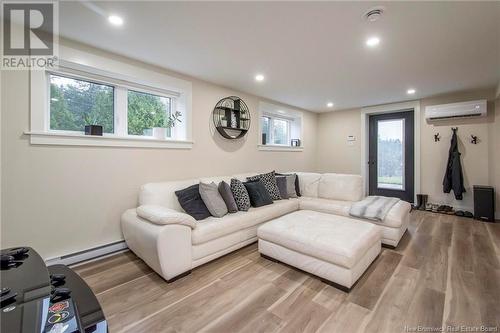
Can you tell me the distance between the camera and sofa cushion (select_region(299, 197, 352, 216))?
10.8 feet

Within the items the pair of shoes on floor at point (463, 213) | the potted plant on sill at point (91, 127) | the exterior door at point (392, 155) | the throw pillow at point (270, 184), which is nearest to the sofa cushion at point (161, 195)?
the potted plant on sill at point (91, 127)

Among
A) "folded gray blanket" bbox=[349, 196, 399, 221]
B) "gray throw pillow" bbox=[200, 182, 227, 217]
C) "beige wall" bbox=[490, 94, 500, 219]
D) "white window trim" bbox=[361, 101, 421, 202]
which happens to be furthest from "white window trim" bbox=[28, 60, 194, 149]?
"beige wall" bbox=[490, 94, 500, 219]

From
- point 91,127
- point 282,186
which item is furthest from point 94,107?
point 282,186

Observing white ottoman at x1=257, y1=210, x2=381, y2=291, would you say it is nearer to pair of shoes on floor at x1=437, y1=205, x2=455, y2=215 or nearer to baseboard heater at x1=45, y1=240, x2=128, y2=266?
baseboard heater at x1=45, y1=240, x2=128, y2=266

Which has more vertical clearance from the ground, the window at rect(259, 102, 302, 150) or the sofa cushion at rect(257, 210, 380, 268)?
the window at rect(259, 102, 302, 150)

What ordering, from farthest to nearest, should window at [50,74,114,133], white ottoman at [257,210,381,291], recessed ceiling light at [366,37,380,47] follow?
window at [50,74,114,133], recessed ceiling light at [366,37,380,47], white ottoman at [257,210,381,291]

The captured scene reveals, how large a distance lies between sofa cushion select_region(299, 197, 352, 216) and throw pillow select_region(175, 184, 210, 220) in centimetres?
173

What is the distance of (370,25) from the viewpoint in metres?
2.04

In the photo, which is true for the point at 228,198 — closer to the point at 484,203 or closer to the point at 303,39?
the point at 303,39

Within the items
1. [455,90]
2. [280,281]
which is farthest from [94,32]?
[455,90]

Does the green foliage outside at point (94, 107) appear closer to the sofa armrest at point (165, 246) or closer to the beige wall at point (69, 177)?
the beige wall at point (69, 177)

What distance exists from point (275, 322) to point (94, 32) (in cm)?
299

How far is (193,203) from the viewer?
2680mm

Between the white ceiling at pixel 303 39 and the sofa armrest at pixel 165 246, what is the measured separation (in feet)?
6.07
